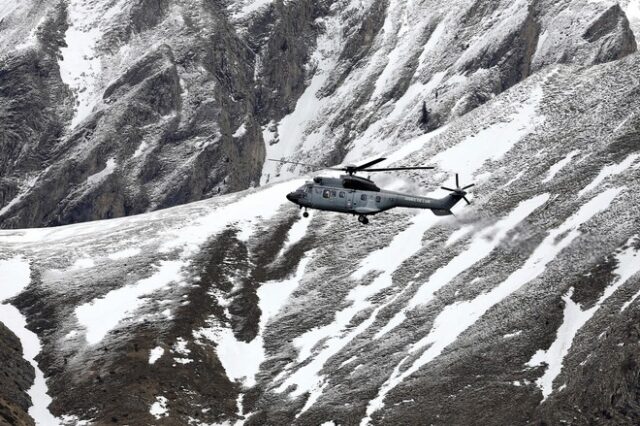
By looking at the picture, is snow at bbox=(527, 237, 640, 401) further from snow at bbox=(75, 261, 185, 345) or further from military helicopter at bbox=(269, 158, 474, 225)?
snow at bbox=(75, 261, 185, 345)

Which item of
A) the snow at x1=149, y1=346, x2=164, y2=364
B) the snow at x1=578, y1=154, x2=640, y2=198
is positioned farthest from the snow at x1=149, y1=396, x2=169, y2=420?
the snow at x1=578, y1=154, x2=640, y2=198

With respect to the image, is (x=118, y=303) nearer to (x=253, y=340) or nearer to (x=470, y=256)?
(x=253, y=340)

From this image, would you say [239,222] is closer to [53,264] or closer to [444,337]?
[53,264]

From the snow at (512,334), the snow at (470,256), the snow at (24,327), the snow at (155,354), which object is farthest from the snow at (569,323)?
the snow at (24,327)

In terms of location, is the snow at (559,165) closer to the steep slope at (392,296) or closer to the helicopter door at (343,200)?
the steep slope at (392,296)

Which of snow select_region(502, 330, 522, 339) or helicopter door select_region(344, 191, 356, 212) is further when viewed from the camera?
snow select_region(502, 330, 522, 339)

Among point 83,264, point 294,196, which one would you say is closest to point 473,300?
point 294,196
